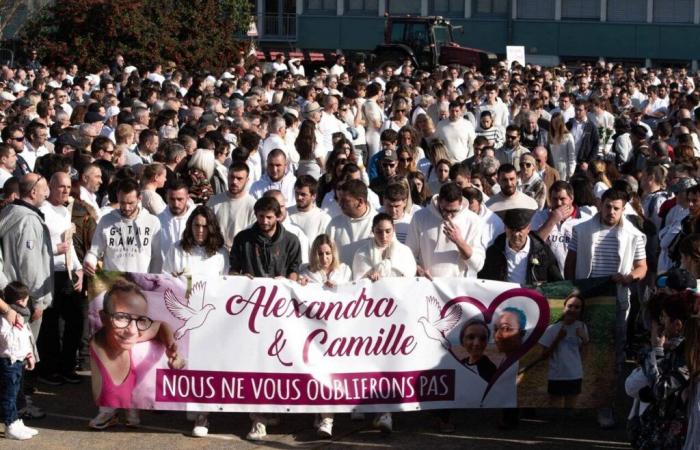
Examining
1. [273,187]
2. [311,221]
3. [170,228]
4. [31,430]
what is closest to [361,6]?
[273,187]

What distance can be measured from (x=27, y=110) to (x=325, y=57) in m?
28.5

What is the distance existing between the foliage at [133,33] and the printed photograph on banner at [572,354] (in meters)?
25.1

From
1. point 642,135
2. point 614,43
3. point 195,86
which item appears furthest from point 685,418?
point 614,43

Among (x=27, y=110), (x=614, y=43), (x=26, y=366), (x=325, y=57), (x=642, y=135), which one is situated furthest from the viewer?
(x=614, y=43)

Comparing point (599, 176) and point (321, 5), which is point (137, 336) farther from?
point (321, 5)

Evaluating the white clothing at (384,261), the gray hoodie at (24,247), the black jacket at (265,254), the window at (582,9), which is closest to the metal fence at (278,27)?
the window at (582,9)

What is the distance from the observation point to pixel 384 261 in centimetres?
949

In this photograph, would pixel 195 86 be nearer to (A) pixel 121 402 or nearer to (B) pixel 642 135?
(B) pixel 642 135

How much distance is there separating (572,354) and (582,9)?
49776mm

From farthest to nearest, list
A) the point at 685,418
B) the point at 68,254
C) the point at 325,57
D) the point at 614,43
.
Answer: the point at 614,43 → the point at 325,57 → the point at 68,254 → the point at 685,418

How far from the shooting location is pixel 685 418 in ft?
24.7

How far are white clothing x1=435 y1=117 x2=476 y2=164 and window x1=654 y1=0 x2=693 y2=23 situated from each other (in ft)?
138

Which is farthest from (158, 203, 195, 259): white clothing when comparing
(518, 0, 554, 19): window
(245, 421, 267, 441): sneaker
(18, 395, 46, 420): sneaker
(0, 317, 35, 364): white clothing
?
(518, 0, 554, 19): window

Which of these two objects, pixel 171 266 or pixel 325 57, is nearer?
pixel 171 266
